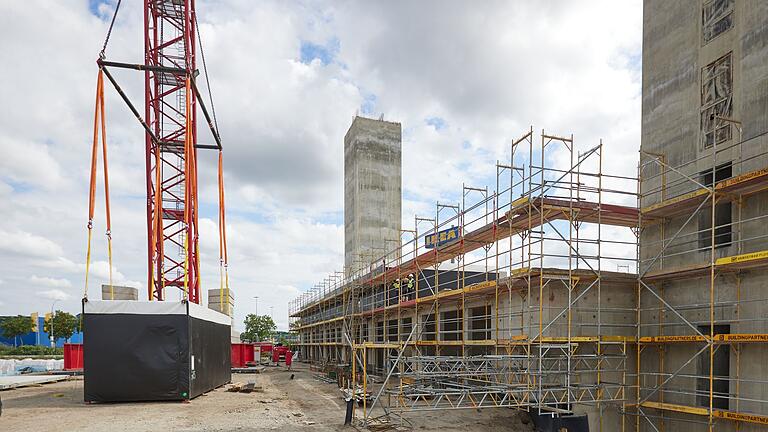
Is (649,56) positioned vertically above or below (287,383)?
above

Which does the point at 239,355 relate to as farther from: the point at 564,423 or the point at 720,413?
the point at 720,413

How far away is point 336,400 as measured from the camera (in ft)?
63.1

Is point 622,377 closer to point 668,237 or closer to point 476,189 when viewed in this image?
point 668,237

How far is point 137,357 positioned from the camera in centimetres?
1667

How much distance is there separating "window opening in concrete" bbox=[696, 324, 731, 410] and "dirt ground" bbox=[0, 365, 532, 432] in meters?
4.72

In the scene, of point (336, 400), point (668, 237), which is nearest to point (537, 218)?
point (668, 237)

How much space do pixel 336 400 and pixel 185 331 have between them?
6.38 meters

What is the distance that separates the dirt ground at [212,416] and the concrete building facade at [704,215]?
185 inches

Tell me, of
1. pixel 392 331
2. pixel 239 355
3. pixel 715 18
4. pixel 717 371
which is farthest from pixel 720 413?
pixel 239 355

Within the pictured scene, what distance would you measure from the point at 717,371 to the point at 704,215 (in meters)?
4.18

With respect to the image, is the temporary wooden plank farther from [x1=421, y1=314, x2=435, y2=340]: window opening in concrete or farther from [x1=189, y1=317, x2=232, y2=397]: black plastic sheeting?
[x1=189, y1=317, x2=232, y2=397]: black plastic sheeting

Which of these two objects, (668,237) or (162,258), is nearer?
(668,237)

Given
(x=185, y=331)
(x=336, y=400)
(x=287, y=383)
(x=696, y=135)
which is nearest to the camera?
(x=696, y=135)

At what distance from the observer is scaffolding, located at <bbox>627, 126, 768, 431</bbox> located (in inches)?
448
